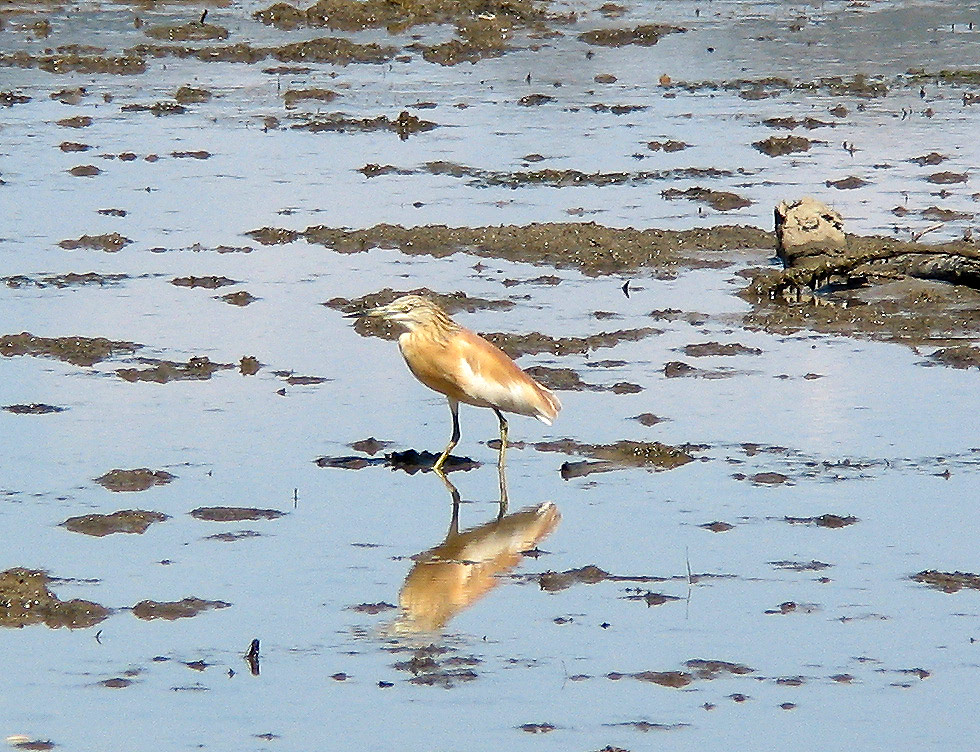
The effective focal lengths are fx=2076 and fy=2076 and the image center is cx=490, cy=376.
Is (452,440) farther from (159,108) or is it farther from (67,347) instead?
(159,108)

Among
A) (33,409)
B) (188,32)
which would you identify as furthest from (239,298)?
(188,32)

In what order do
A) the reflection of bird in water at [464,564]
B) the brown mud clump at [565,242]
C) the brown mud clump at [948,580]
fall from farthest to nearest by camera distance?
the brown mud clump at [565,242] < the brown mud clump at [948,580] < the reflection of bird in water at [464,564]

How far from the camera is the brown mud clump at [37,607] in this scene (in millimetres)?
9016

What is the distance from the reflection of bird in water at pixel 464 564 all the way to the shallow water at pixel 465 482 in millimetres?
77

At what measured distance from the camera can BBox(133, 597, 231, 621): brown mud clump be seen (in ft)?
29.8

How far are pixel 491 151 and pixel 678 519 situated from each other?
1165cm

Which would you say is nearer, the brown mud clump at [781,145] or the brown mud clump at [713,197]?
the brown mud clump at [713,197]

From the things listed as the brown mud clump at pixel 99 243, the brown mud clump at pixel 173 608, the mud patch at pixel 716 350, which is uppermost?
the brown mud clump at pixel 99 243

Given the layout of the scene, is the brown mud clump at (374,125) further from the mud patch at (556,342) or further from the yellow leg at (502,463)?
the yellow leg at (502,463)

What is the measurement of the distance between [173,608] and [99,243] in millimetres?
8655

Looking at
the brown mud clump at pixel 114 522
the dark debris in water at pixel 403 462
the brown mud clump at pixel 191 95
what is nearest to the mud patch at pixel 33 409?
the dark debris in water at pixel 403 462

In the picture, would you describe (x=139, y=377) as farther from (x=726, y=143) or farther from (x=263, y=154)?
(x=726, y=143)

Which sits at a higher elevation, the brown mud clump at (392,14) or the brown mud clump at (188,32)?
the brown mud clump at (392,14)

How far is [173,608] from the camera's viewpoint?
913cm
